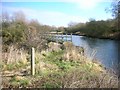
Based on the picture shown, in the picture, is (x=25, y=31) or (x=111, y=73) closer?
(x=111, y=73)

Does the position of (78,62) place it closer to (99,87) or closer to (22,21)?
(22,21)

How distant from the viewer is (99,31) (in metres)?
10.8

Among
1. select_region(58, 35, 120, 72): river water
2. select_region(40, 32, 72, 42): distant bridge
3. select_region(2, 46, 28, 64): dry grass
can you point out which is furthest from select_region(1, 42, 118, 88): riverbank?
select_region(40, 32, 72, 42): distant bridge

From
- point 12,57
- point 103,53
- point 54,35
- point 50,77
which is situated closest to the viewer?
point 50,77

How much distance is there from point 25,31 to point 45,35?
0.76 meters

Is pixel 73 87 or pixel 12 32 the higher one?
pixel 12 32

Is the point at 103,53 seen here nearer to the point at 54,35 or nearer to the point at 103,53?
the point at 103,53

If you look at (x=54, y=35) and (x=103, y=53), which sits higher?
(x=54, y=35)

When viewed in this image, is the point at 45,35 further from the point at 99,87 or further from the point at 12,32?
the point at 99,87

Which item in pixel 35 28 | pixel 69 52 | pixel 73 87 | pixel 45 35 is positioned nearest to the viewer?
pixel 73 87

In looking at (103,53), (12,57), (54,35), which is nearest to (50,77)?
(12,57)

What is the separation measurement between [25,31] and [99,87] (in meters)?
3.44

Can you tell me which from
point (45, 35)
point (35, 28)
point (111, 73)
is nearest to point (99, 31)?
point (45, 35)

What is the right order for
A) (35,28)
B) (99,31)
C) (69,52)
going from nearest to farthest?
1. (69,52)
2. (35,28)
3. (99,31)
